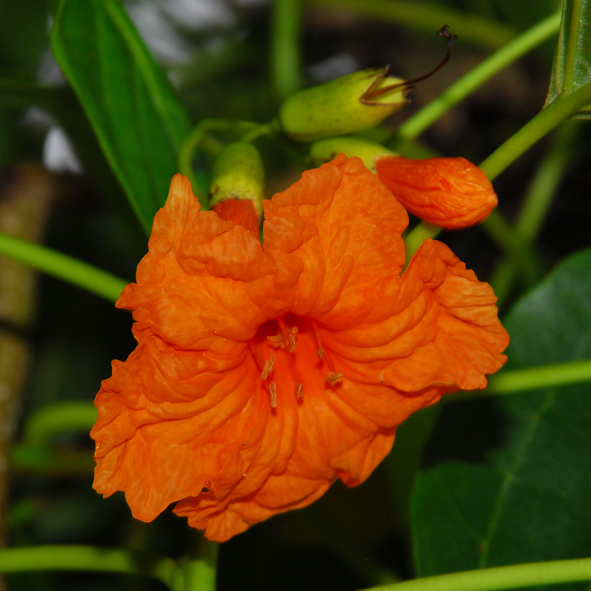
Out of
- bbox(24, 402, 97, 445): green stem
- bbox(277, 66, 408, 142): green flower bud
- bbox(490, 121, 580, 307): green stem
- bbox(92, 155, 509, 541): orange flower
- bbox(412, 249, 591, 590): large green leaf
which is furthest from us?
bbox(490, 121, 580, 307): green stem

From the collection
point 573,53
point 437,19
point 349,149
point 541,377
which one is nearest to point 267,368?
point 349,149

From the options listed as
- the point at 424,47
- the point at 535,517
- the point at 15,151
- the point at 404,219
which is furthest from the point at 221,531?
the point at 424,47

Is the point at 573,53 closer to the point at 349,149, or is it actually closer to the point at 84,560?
the point at 349,149

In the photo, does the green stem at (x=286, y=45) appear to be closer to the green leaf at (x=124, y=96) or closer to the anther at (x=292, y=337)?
the green leaf at (x=124, y=96)

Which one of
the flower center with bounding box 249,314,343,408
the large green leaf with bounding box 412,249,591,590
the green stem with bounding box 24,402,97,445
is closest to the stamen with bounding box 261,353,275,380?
the flower center with bounding box 249,314,343,408

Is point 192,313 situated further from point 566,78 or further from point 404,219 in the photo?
point 566,78

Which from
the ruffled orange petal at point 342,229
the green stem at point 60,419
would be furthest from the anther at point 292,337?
the green stem at point 60,419

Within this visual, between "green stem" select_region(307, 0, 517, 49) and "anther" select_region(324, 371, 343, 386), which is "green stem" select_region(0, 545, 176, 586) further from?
"green stem" select_region(307, 0, 517, 49)
